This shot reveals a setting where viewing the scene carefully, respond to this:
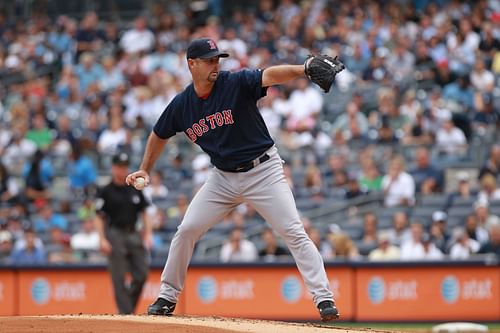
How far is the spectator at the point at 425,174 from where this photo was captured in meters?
15.7

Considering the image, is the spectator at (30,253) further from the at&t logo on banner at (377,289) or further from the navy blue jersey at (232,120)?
the navy blue jersey at (232,120)

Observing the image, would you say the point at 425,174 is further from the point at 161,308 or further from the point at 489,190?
the point at 161,308

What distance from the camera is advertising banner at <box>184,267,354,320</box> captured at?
46.6 ft

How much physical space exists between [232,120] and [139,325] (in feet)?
5.56

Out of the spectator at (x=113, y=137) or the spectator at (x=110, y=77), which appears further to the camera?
the spectator at (x=110, y=77)

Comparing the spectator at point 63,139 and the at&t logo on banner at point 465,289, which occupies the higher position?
the spectator at point 63,139

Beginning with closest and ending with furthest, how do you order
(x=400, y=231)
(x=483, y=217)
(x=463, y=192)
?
(x=483, y=217)
(x=400, y=231)
(x=463, y=192)

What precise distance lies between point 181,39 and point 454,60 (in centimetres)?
585

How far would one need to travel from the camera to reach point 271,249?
14.9 metres

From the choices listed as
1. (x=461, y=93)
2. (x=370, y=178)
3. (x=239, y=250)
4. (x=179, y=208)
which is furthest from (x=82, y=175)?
(x=461, y=93)

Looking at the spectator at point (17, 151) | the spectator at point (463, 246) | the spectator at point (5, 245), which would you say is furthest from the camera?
the spectator at point (17, 151)

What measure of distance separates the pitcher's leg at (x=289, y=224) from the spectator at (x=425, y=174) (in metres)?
7.87

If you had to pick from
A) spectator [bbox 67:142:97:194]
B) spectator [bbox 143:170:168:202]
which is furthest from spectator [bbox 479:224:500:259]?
spectator [bbox 67:142:97:194]

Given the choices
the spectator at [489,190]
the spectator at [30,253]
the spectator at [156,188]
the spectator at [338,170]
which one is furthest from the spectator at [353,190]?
the spectator at [30,253]
